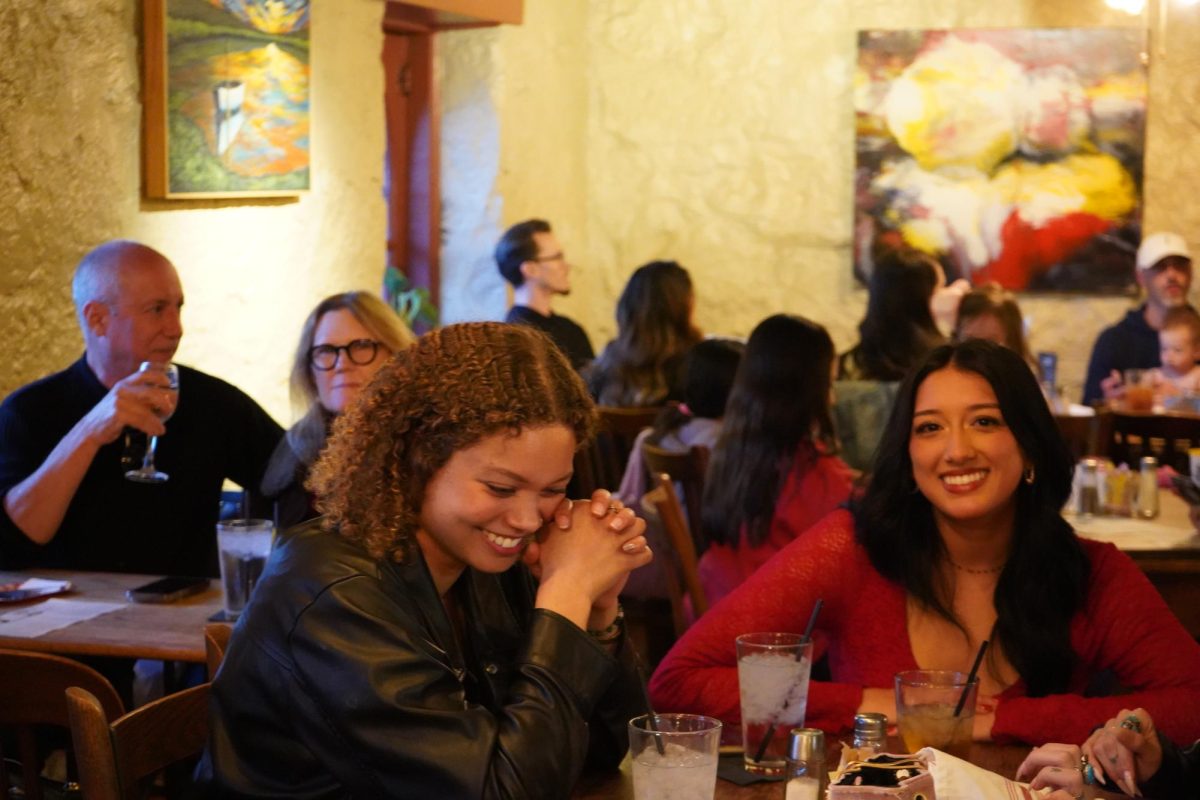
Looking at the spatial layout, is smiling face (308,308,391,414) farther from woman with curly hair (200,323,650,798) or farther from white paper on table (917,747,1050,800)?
white paper on table (917,747,1050,800)

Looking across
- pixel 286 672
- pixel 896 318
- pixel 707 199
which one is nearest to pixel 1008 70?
pixel 707 199

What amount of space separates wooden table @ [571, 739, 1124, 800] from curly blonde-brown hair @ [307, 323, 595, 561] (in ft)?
1.25

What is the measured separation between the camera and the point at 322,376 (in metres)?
3.63

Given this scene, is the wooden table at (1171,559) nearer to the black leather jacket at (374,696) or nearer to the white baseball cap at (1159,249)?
the black leather jacket at (374,696)

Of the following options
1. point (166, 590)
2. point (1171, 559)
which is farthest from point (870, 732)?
point (1171, 559)

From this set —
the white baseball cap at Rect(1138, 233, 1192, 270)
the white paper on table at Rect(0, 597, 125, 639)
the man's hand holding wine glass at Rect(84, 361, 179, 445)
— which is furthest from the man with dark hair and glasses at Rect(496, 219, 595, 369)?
the white paper on table at Rect(0, 597, 125, 639)

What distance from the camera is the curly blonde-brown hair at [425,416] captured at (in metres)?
1.81

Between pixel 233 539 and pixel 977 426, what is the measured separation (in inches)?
53.0

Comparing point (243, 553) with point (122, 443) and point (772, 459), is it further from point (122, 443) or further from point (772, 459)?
point (772, 459)

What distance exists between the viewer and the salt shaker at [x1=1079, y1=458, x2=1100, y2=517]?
13.3 ft

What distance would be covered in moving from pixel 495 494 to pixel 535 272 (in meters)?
4.79

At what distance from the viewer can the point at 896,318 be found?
5.19m

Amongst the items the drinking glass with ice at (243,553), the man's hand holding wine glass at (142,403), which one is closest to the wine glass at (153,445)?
the man's hand holding wine glass at (142,403)

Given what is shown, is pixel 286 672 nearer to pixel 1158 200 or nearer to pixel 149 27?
pixel 149 27
